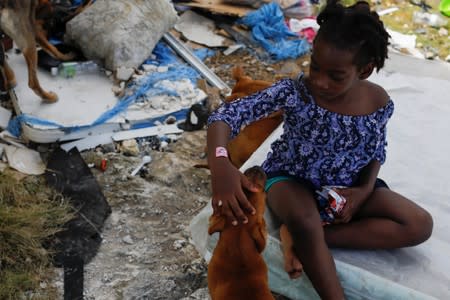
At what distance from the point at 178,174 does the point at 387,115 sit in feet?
5.39

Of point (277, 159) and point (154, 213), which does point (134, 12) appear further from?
point (277, 159)

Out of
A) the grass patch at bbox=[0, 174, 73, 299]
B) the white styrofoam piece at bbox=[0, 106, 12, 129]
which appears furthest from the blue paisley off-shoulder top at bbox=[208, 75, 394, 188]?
the white styrofoam piece at bbox=[0, 106, 12, 129]

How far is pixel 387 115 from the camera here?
2.53 metres

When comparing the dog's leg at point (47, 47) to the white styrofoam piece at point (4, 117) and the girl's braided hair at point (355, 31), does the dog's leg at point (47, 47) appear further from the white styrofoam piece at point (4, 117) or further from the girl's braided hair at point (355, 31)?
the girl's braided hair at point (355, 31)

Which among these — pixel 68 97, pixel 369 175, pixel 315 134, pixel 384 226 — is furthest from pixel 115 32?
pixel 384 226

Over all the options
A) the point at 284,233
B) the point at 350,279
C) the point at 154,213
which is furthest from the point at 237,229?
the point at 154,213

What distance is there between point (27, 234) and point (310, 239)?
4.96ft

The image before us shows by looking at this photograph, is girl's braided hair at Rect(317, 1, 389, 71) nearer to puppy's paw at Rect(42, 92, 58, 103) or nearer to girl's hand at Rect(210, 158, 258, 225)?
girl's hand at Rect(210, 158, 258, 225)

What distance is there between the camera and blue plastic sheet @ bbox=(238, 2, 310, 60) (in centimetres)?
562

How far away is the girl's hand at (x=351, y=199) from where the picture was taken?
2.51 metres

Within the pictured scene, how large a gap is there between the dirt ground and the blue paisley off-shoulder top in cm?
85

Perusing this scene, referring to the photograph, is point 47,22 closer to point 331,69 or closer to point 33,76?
point 33,76

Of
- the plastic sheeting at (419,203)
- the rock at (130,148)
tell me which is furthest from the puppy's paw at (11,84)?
the plastic sheeting at (419,203)

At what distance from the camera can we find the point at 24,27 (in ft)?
12.8
